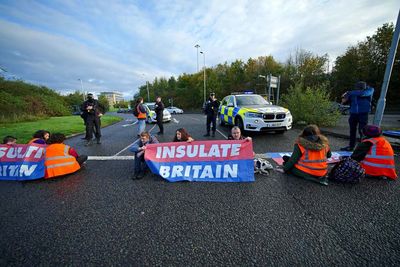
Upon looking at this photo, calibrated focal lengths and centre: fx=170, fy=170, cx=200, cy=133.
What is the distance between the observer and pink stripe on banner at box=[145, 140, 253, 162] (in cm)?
340

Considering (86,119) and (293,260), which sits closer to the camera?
(293,260)

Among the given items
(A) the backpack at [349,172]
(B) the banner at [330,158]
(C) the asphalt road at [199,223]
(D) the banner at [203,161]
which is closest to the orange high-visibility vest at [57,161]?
(C) the asphalt road at [199,223]

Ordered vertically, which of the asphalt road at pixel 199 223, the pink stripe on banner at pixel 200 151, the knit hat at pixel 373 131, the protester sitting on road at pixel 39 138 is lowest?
the asphalt road at pixel 199 223

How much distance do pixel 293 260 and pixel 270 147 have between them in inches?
163

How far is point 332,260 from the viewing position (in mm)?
1591

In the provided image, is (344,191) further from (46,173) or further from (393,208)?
(46,173)

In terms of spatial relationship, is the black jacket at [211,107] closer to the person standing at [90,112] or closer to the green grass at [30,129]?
the person standing at [90,112]

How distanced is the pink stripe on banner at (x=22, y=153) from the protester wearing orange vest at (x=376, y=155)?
21.0 feet

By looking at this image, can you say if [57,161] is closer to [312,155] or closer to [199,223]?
[199,223]

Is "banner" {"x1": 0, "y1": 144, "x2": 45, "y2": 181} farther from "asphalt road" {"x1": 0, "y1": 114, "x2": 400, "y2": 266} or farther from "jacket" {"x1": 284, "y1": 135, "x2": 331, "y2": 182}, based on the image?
"jacket" {"x1": 284, "y1": 135, "x2": 331, "y2": 182}

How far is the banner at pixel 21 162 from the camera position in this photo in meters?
3.48

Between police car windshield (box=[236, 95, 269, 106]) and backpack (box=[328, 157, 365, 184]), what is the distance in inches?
185

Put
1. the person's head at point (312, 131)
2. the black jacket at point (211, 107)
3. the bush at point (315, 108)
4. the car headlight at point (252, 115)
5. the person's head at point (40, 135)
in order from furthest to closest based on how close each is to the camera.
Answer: the bush at point (315, 108) → the black jacket at point (211, 107) → the car headlight at point (252, 115) → the person's head at point (40, 135) → the person's head at point (312, 131)

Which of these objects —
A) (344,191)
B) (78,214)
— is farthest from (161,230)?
(344,191)
